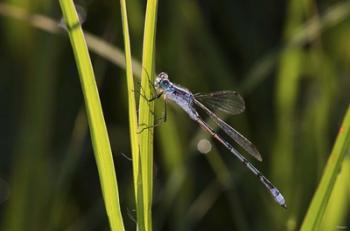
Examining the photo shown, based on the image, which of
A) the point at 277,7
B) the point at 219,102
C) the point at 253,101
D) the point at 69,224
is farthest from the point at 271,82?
the point at 69,224

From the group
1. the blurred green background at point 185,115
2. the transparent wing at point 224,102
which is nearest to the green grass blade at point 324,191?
the blurred green background at point 185,115

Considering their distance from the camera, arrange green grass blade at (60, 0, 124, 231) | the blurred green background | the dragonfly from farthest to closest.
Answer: the blurred green background, the dragonfly, green grass blade at (60, 0, 124, 231)

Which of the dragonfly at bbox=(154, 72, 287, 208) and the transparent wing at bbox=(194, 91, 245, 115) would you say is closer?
the dragonfly at bbox=(154, 72, 287, 208)

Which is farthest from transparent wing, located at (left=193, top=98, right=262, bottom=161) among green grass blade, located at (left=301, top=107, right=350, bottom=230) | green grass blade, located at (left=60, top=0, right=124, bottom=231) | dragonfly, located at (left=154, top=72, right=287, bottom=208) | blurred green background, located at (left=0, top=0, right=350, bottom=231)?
green grass blade, located at (left=60, top=0, right=124, bottom=231)

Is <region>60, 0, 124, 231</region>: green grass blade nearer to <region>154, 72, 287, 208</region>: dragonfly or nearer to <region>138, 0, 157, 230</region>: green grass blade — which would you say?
<region>138, 0, 157, 230</region>: green grass blade

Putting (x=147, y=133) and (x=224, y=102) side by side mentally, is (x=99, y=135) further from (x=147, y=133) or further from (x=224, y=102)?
(x=224, y=102)

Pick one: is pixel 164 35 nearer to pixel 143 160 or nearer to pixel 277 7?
pixel 277 7

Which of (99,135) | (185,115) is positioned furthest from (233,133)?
(99,135)
